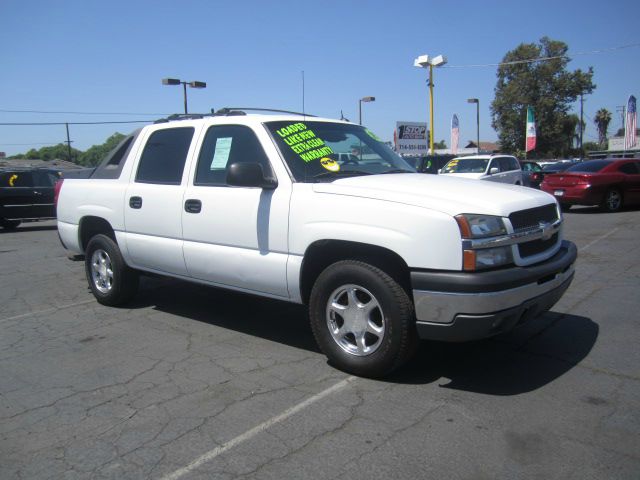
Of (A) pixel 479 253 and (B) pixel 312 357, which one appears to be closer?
(A) pixel 479 253

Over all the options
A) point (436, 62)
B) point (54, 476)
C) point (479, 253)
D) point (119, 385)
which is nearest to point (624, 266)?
point (479, 253)

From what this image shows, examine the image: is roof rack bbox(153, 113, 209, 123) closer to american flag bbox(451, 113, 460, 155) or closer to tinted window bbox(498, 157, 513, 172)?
tinted window bbox(498, 157, 513, 172)

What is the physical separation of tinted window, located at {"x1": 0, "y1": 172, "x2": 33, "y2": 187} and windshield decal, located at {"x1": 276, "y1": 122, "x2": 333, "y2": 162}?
40.4ft

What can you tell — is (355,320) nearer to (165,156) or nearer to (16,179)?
(165,156)

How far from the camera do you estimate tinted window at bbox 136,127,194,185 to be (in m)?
5.07

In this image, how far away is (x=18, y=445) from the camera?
3.10 metres

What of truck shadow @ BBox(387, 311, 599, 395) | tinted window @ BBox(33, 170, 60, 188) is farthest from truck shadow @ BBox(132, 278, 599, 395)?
tinted window @ BBox(33, 170, 60, 188)

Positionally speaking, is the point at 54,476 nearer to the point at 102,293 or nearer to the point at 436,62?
the point at 102,293

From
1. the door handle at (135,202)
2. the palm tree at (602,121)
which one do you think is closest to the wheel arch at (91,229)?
the door handle at (135,202)

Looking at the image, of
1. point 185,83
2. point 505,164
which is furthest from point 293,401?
point 185,83

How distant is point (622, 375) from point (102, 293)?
16.7ft

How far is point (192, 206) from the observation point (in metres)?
4.77

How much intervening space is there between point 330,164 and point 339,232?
0.78 metres

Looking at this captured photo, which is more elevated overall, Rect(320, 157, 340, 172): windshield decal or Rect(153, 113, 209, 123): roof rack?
Rect(153, 113, 209, 123): roof rack
